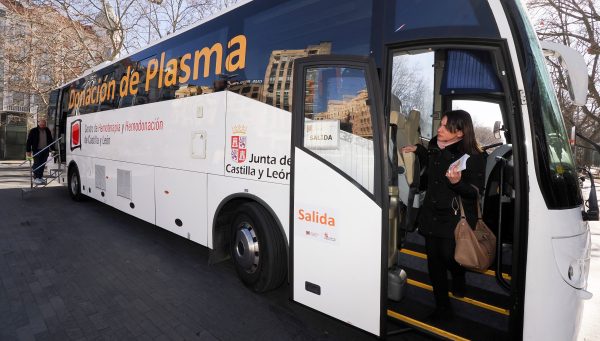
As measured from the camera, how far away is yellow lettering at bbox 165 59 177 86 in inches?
198

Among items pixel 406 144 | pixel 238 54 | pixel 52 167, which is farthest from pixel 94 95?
pixel 406 144

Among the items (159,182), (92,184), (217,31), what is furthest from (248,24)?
(92,184)

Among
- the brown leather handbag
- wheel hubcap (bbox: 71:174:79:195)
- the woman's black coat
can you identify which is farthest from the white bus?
wheel hubcap (bbox: 71:174:79:195)

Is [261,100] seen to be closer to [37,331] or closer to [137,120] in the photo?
[37,331]

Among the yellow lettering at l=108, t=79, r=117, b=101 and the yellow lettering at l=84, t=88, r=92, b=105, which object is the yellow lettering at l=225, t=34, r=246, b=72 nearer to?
the yellow lettering at l=108, t=79, r=117, b=101

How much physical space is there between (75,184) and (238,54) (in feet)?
23.5

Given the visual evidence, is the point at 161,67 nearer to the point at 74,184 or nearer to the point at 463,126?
the point at 463,126

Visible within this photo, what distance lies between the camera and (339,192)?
111 inches

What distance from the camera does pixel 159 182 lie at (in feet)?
17.6

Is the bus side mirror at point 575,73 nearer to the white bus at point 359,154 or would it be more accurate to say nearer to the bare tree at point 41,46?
the white bus at point 359,154

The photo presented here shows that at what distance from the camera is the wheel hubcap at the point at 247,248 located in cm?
384

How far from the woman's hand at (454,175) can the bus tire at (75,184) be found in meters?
8.69

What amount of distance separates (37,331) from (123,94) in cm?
442

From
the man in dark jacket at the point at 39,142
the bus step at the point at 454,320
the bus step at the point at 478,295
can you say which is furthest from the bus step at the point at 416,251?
the man in dark jacket at the point at 39,142
